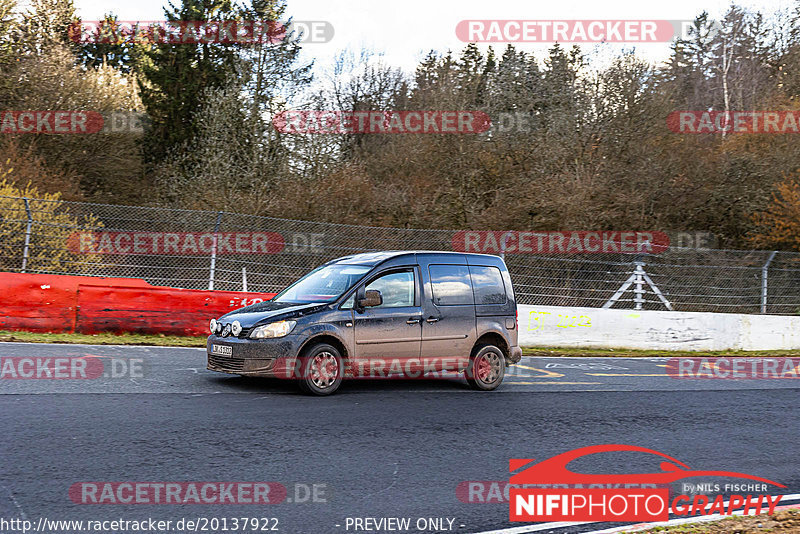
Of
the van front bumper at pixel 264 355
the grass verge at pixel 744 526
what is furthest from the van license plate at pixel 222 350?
the grass verge at pixel 744 526

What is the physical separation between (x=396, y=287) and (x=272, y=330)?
6.22ft

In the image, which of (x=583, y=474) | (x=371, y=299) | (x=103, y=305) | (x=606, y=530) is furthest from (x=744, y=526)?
(x=103, y=305)

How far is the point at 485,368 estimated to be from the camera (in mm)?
10609

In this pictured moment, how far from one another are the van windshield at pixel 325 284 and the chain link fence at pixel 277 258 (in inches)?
233

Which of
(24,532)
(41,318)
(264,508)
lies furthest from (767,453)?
(41,318)

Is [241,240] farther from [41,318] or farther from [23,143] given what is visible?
[23,143]

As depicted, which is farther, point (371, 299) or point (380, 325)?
point (380, 325)

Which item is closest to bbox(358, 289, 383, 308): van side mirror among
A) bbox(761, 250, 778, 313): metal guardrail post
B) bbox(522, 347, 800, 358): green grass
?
bbox(522, 347, 800, 358): green grass

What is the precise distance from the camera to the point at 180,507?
4.97 meters

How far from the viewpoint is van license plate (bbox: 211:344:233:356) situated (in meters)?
9.03

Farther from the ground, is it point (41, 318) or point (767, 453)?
point (41, 318)

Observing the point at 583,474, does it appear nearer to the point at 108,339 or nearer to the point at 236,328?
the point at 236,328

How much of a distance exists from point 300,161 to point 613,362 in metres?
16.8

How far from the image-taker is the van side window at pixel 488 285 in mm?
10727
